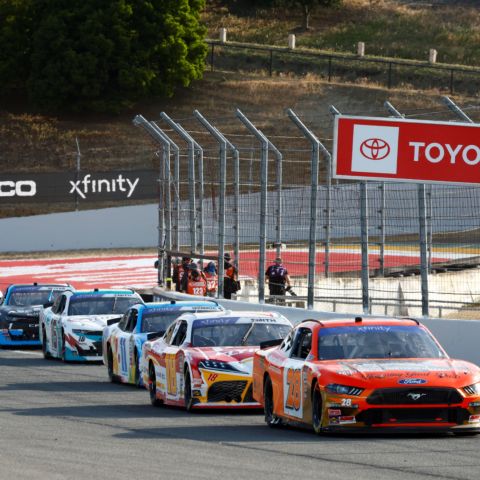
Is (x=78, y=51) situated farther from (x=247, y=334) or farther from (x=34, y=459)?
(x=34, y=459)

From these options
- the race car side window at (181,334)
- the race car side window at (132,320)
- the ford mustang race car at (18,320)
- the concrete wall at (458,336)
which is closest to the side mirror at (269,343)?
the race car side window at (181,334)

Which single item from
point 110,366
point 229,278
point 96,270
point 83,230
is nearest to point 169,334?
point 110,366

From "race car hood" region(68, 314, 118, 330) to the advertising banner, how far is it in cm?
2267

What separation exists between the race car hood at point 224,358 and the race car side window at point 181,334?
2.07ft

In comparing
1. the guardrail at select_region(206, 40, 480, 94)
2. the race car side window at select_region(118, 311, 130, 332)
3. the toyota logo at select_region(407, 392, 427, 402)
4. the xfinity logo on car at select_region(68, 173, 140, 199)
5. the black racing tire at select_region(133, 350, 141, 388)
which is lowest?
the black racing tire at select_region(133, 350, 141, 388)

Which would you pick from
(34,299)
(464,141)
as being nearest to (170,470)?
(464,141)

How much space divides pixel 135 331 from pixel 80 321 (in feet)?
13.8

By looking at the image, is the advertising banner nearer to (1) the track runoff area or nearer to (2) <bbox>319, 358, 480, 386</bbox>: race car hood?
(1) the track runoff area

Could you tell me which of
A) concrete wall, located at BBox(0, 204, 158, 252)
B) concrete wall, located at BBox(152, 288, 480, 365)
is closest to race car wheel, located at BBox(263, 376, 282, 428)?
concrete wall, located at BBox(152, 288, 480, 365)

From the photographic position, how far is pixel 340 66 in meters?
72.2

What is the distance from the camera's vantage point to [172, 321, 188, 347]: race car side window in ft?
58.9

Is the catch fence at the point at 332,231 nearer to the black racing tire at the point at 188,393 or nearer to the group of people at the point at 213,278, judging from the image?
the group of people at the point at 213,278

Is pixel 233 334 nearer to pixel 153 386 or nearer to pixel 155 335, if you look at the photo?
pixel 153 386

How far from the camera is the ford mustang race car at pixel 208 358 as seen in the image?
55.4ft
